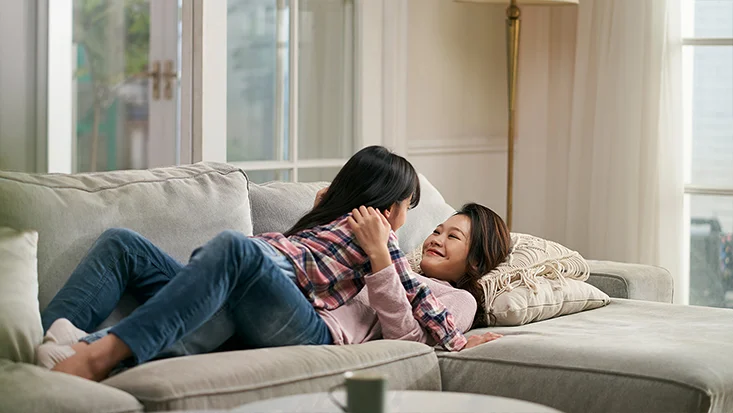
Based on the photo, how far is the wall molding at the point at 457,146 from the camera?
3.84 meters

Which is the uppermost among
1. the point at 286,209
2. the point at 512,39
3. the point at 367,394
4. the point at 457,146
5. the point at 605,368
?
the point at 512,39

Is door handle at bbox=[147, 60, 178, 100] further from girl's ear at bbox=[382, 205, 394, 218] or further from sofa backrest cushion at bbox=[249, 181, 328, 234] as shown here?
girl's ear at bbox=[382, 205, 394, 218]

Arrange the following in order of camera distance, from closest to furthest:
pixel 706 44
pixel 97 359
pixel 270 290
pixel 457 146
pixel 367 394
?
pixel 367 394
pixel 97 359
pixel 270 290
pixel 706 44
pixel 457 146

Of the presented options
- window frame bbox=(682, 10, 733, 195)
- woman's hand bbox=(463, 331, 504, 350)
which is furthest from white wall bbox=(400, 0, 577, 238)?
woman's hand bbox=(463, 331, 504, 350)

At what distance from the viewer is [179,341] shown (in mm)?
1683

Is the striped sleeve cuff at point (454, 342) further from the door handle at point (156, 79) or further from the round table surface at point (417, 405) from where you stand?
the door handle at point (156, 79)

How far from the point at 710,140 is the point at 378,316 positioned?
2.43 metres

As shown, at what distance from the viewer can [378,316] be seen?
6.45 ft

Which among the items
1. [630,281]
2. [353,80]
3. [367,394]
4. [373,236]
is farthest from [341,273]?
[353,80]

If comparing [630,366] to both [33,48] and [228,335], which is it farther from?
[33,48]

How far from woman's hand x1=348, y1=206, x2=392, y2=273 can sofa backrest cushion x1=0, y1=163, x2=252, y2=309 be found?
1.15 ft

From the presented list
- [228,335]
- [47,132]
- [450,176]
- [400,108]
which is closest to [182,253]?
[228,335]

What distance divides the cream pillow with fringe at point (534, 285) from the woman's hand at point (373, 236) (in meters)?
0.41

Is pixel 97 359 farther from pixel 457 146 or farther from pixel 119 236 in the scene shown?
pixel 457 146
